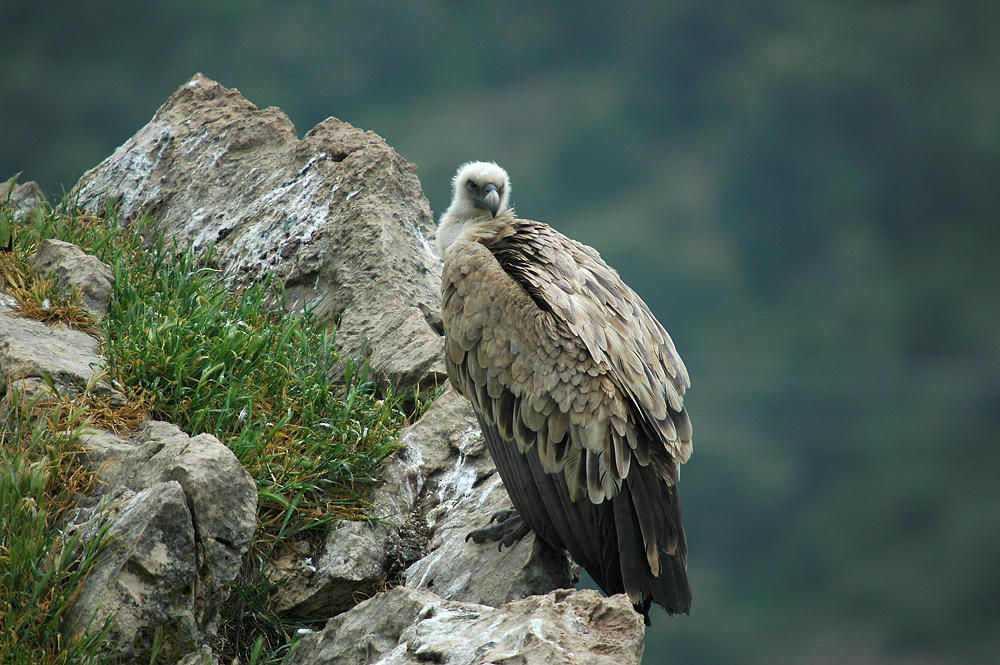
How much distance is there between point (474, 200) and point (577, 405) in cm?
194

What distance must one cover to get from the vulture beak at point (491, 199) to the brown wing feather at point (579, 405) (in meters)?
0.83

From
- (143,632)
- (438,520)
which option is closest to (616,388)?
(438,520)

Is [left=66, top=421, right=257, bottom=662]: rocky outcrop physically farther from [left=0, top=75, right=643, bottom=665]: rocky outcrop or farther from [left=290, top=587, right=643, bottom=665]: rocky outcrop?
[left=290, top=587, right=643, bottom=665]: rocky outcrop

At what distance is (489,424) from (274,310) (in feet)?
8.30

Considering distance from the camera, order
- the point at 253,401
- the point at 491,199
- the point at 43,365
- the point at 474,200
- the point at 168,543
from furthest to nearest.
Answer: the point at 474,200, the point at 491,199, the point at 253,401, the point at 43,365, the point at 168,543

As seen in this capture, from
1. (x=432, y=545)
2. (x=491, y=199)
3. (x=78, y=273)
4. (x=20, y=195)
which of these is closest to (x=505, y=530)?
(x=432, y=545)

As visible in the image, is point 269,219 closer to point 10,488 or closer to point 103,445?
point 103,445

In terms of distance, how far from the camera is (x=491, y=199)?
4.70m

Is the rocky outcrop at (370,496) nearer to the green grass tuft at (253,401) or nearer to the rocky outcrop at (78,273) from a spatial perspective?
the green grass tuft at (253,401)

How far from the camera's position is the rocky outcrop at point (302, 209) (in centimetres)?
536

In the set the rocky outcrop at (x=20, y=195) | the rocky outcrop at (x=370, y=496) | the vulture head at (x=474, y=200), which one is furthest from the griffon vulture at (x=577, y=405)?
the rocky outcrop at (x=20, y=195)

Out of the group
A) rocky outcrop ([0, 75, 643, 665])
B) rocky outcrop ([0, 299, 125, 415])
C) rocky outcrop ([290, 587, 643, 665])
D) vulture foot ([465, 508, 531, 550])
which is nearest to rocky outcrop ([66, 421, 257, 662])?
rocky outcrop ([0, 75, 643, 665])

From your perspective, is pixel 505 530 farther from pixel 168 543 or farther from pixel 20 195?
pixel 20 195

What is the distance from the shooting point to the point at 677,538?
3209 millimetres
